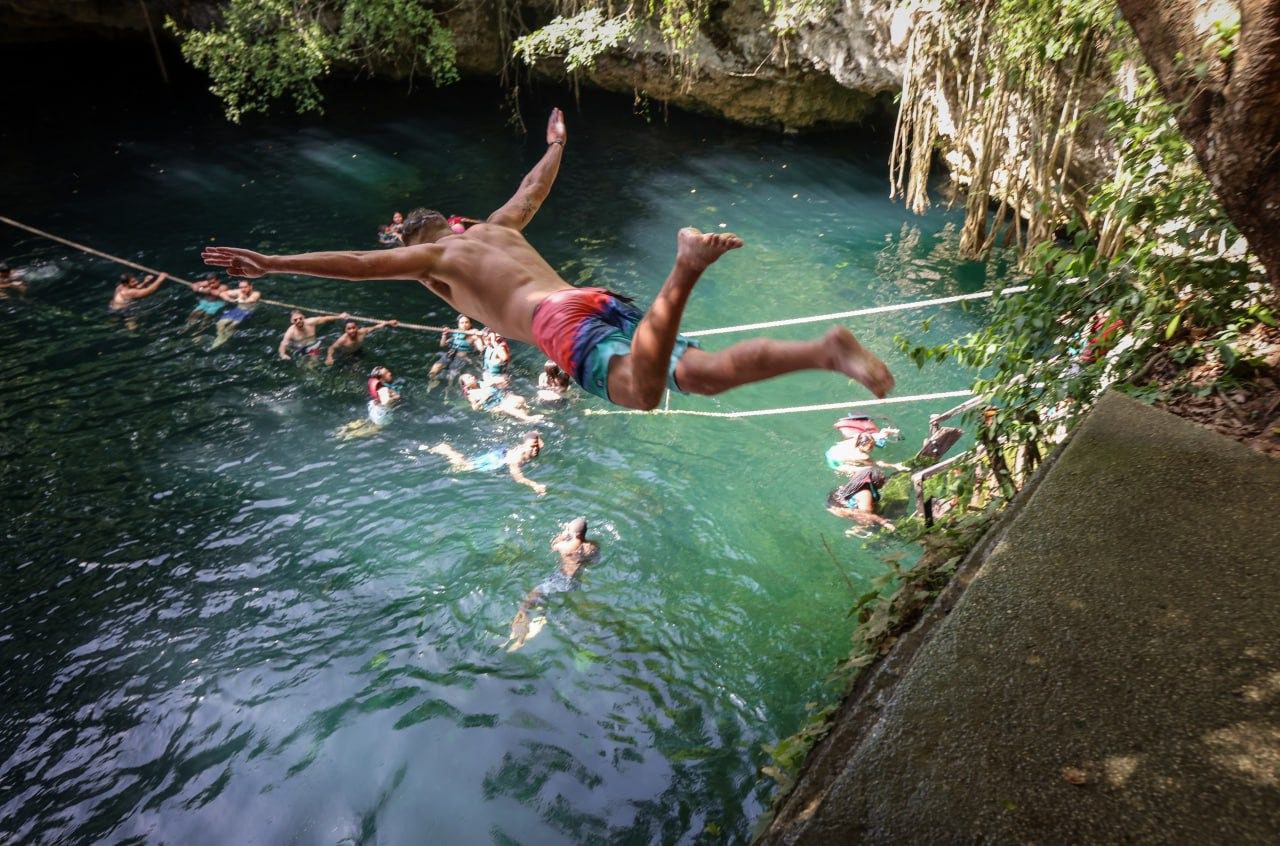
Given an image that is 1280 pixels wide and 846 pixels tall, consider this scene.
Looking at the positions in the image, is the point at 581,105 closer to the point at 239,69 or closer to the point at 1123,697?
the point at 239,69

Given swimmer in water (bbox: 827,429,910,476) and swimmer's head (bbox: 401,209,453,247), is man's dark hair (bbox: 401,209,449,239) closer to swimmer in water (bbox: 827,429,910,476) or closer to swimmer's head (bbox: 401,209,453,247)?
swimmer's head (bbox: 401,209,453,247)

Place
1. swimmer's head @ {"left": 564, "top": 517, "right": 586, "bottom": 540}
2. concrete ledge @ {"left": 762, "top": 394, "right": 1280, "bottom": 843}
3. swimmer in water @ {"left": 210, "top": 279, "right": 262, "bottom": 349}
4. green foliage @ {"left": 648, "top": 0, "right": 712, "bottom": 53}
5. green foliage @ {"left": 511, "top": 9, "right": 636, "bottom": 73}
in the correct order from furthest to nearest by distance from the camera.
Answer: green foliage @ {"left": 511, "top": 9, "right": 636, "bottom": 73} → swimmer in water @ {"left": 210, "top": 279, "right": 262, "bottom": 349} → green foliage @ {"left": 648, "top": 0, "right": 712, "bottom": 53} → swimmer's head @ {"left": 564, "top": 517, "right": 586, "bottom": 540} → concrete ledge @ {"left": 762, "top": 394, "right": 1280, "bottom": 843}

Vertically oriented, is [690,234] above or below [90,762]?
above

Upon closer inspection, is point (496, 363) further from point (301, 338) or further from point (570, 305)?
point (570, 305)

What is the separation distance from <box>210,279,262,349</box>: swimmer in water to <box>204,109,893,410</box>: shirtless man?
6663mm

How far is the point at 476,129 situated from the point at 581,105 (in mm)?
2303

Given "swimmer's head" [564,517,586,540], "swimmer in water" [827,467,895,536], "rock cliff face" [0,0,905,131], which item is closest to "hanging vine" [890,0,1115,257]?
"swimmer in water" [827,467,895,536]

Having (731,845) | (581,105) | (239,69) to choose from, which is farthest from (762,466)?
(581,105)

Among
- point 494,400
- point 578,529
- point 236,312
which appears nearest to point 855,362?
point 578,529

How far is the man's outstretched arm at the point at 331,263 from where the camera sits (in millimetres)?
2818

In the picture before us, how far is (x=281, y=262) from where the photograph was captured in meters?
2.75

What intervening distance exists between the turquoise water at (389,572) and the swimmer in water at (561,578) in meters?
0.10

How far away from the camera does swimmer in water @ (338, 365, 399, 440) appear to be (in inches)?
303

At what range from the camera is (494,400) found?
8.18 m
